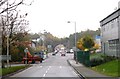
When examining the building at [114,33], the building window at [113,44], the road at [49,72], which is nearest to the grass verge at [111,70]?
the road at [49,72]

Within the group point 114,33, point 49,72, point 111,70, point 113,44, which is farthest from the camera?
point 113,44

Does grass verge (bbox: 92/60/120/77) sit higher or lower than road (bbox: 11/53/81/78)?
higher

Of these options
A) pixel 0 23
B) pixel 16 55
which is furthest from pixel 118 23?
pixel 16 55

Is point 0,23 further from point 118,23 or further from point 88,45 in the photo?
point 88,45

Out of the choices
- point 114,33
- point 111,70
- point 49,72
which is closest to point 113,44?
point 114,33

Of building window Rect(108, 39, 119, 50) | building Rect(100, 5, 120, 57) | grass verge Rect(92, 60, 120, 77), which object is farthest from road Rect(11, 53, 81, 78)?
building window Rect(108, 39, 119, 50)

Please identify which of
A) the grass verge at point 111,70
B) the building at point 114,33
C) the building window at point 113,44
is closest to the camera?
the grass verge at point 111,70

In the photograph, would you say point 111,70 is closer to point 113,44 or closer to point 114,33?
point 114,33

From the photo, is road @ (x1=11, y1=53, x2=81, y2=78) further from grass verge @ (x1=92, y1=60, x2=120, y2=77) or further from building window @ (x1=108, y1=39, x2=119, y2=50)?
building window @ (x1=108, y1=39, x2=119, y2=50)

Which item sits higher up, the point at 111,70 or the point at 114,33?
the point at 114,33

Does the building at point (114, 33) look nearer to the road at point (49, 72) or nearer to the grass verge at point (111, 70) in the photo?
the road at point (49, 72)

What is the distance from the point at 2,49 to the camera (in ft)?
161

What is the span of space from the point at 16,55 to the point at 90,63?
99.1 ft

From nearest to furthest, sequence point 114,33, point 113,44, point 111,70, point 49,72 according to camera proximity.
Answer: point 111,70, point 49,72, point 114,33, point 113,44
